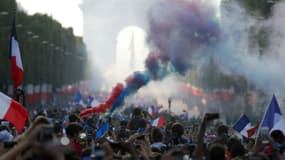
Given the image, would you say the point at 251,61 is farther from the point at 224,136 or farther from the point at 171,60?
the point at 224,136

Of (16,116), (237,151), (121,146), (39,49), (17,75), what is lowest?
(39,49)

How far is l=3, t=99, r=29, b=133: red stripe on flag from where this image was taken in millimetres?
18328

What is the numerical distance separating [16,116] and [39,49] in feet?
297

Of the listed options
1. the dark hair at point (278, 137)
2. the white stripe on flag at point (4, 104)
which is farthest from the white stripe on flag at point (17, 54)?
the dark hair at point (278, 137)

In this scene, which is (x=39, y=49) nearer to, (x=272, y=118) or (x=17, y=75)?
(x=17, y=75)

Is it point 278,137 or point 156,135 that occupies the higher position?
point 278,137

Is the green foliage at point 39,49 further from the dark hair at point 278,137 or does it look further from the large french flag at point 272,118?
the dark hair at point 278,137

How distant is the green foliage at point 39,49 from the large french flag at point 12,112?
53090 mm

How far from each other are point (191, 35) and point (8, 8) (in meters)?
26.9

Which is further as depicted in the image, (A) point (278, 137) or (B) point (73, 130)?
(A) point (278, 137)

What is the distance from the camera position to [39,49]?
108 metres

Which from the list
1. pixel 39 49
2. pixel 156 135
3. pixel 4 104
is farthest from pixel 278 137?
pixel 39 49

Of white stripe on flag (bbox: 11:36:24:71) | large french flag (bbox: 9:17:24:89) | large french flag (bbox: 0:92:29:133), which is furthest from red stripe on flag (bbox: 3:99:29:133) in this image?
white stripe on flag (bbox: 11:36:24:71)

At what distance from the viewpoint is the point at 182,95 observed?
390ft
